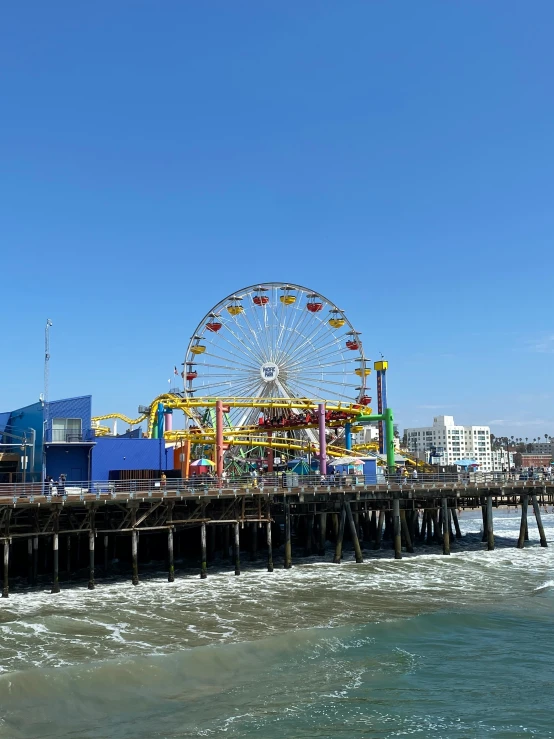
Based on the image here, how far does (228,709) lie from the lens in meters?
19.0

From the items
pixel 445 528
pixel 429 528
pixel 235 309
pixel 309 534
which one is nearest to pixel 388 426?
pixel 429 528

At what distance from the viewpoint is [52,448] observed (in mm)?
44969

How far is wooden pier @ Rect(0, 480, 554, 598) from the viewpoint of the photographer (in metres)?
35.2

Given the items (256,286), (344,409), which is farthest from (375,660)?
(256,286)

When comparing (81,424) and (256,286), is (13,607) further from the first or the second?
(256,286)

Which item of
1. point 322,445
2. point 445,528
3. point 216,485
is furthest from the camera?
point 322,445

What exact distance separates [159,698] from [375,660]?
696 centimetres

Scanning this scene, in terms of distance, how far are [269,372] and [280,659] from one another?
44897mm

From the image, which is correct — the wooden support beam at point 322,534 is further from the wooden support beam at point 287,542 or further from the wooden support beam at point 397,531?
the wooden support beam at point 397,531

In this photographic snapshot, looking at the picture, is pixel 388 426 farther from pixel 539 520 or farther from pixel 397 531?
pixel 397 531

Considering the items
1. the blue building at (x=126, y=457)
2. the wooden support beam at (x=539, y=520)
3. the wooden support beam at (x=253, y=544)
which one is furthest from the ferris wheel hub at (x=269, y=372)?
the wooden support beam at (x=539, y=520)

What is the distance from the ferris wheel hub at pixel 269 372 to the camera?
67188mm

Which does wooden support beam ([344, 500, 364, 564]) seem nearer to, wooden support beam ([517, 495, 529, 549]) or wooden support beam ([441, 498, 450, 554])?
wooden support beam ([441, 498, 450, 554])

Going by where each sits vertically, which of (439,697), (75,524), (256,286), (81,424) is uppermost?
(256,286)
